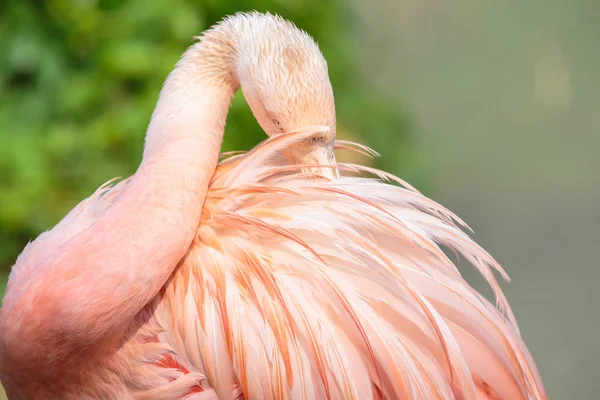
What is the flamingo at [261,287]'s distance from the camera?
1.29 m

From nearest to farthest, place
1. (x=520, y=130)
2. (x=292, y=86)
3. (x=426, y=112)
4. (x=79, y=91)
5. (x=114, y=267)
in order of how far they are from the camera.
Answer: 1. (x=114, y=267)
2. (x=292, y=86)
3. (x=79, y=91)
4. (x=520, y=130)
5. (x=426, y=112)

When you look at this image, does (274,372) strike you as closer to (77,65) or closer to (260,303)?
(260,303)

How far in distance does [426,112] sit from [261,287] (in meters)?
2.98

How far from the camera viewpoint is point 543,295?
3268 millimetres

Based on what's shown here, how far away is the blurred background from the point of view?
302cm

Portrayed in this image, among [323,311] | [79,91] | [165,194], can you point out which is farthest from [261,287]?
[79,91]

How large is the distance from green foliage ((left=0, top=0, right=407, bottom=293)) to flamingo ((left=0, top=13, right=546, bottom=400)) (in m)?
1.54

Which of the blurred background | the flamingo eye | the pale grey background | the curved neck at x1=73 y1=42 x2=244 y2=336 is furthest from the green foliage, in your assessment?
the flamingo eye

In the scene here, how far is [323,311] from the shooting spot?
134 centimetres

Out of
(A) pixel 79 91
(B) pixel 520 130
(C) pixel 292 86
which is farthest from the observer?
(B) pixel 520 130

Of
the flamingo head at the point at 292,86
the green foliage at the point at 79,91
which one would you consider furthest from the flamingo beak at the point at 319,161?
the green foliage at the point at 79,91

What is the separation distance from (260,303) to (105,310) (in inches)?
10.2

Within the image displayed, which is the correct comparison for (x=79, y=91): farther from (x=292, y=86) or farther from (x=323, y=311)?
(x=323, y=311)

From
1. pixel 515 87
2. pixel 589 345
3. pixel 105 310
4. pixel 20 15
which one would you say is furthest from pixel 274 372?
pixel 515 87
